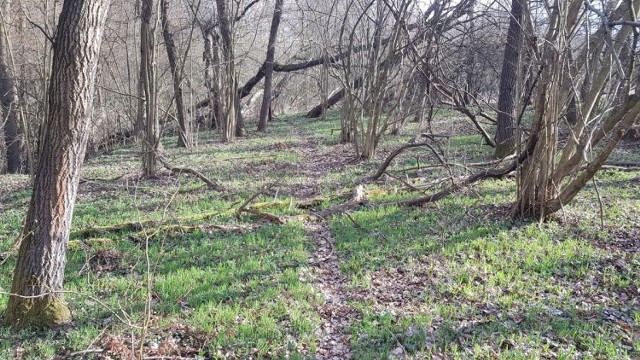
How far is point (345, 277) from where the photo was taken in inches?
229

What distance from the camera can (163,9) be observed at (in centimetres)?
1356

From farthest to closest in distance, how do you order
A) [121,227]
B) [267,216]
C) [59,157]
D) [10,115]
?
[10,115], [267,216], [121,227], [59,157]

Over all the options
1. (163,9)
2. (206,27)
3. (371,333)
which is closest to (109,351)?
(371,333)

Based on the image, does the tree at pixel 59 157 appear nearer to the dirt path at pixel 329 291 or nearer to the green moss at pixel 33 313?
the green moss at pixel 33 313

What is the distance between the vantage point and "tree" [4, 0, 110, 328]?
13.7ft

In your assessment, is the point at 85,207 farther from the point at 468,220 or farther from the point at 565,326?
the point at 565,326

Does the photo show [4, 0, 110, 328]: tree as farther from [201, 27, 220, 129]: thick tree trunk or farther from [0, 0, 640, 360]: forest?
[201, 27, 220, 129]: thick tree trunk

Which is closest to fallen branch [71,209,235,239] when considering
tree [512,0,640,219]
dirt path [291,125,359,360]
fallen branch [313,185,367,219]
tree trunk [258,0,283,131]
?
dirt path [291,125,359,360]

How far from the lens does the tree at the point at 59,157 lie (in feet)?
13.7

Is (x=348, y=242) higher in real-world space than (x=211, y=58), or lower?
lower

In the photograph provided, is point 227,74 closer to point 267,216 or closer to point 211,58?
point 211,58

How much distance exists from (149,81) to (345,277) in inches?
327

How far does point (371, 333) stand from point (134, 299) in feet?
8.67

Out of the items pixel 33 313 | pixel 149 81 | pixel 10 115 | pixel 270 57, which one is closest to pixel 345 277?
pixel 33 313
